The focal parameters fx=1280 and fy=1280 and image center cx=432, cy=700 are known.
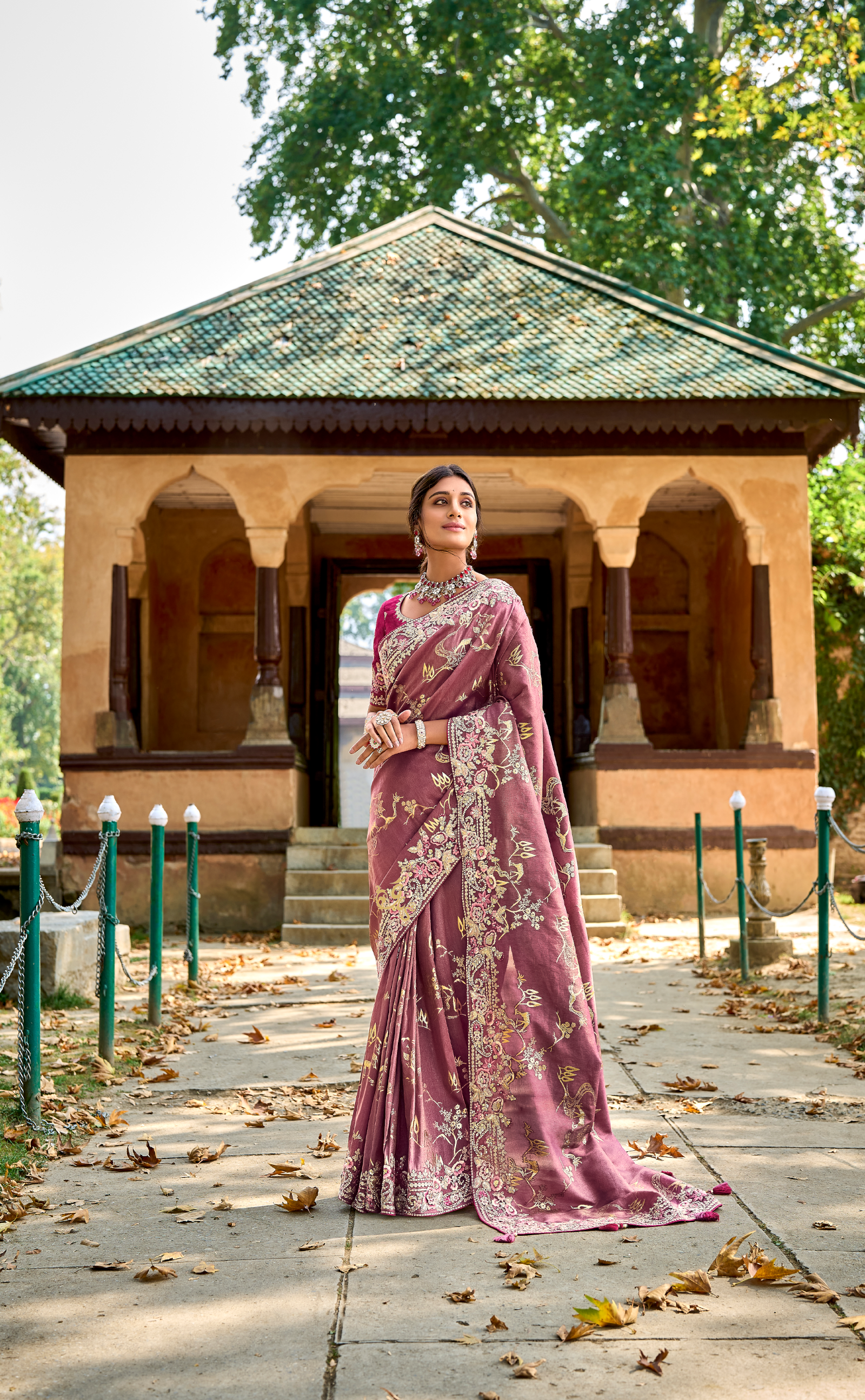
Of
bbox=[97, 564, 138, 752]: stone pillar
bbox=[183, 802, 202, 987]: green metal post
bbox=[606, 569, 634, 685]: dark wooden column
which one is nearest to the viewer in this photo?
bbox=[183, 802, 202, 987]: green metal post

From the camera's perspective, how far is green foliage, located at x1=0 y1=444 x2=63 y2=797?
29938 millimetres

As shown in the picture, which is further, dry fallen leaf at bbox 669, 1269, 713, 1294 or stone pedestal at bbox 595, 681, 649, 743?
stone pedestal at bbox 595, 681, 649, 743

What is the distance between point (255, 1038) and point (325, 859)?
5.52 metres

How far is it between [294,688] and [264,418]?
3.70 m

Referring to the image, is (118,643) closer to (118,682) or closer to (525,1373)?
(118,682)

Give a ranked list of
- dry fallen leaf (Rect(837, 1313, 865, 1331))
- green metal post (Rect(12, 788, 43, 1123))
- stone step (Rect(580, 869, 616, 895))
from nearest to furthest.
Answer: dry fallen leaf (Rect(837, 1313, 865, 1331)) → green metal post (Rect(12, 788, 43, 1123)) → stone step (Rect(580, 869, 616, 895))

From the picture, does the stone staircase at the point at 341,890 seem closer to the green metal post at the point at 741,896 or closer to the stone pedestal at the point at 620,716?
the stone pedestal at the point at 620,716

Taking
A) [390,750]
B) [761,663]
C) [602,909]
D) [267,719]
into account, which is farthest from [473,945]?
[761,663]

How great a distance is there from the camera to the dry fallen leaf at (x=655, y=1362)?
7.75ft

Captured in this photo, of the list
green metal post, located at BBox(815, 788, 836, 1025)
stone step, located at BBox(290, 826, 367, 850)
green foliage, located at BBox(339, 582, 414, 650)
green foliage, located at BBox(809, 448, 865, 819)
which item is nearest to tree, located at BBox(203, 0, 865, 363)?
green foliage, located at BBox(809, 448, 865, 819)

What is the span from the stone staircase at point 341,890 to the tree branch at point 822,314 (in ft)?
41.1

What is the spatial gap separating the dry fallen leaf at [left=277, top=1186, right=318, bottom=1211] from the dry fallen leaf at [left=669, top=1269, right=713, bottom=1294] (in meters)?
1.07

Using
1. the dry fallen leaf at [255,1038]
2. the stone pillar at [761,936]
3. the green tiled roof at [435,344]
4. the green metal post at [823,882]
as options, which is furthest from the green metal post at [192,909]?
the green tiled roof at [435,344]

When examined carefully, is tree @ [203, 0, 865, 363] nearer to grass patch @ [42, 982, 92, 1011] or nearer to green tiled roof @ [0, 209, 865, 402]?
green tiled roof @ [0, 209, 865, 402]
